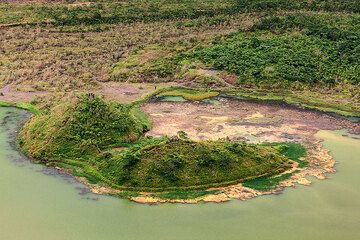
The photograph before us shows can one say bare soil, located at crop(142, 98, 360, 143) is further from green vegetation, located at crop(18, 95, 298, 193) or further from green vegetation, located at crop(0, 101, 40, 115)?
green vegetation, located at crop(0, 101, 40, 115)

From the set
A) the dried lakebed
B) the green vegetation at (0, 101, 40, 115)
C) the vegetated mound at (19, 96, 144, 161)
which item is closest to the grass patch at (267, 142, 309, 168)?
the dried lakebed

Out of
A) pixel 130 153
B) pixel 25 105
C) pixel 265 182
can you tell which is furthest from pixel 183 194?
pixel 25 105

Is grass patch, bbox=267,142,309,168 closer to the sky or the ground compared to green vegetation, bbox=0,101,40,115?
closer to the sky

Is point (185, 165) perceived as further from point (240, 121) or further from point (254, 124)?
point (240, 121)

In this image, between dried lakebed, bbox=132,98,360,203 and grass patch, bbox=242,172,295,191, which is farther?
dried lakebed, bbox=132,98,360,203

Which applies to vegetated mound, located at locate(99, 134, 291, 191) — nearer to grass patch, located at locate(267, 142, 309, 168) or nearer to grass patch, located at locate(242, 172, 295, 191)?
grass patch, located at locate(242, 172, 295, 191)

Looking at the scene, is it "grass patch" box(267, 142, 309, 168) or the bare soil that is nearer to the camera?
"grass patch" box(267, 142, 309, 168)

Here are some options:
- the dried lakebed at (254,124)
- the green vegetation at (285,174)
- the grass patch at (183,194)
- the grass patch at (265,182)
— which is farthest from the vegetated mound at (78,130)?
the green vegetation at (285,174)

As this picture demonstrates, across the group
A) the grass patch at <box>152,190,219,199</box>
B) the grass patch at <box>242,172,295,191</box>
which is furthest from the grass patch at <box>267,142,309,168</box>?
the grass patch at <box>152,190,219,199</box>
